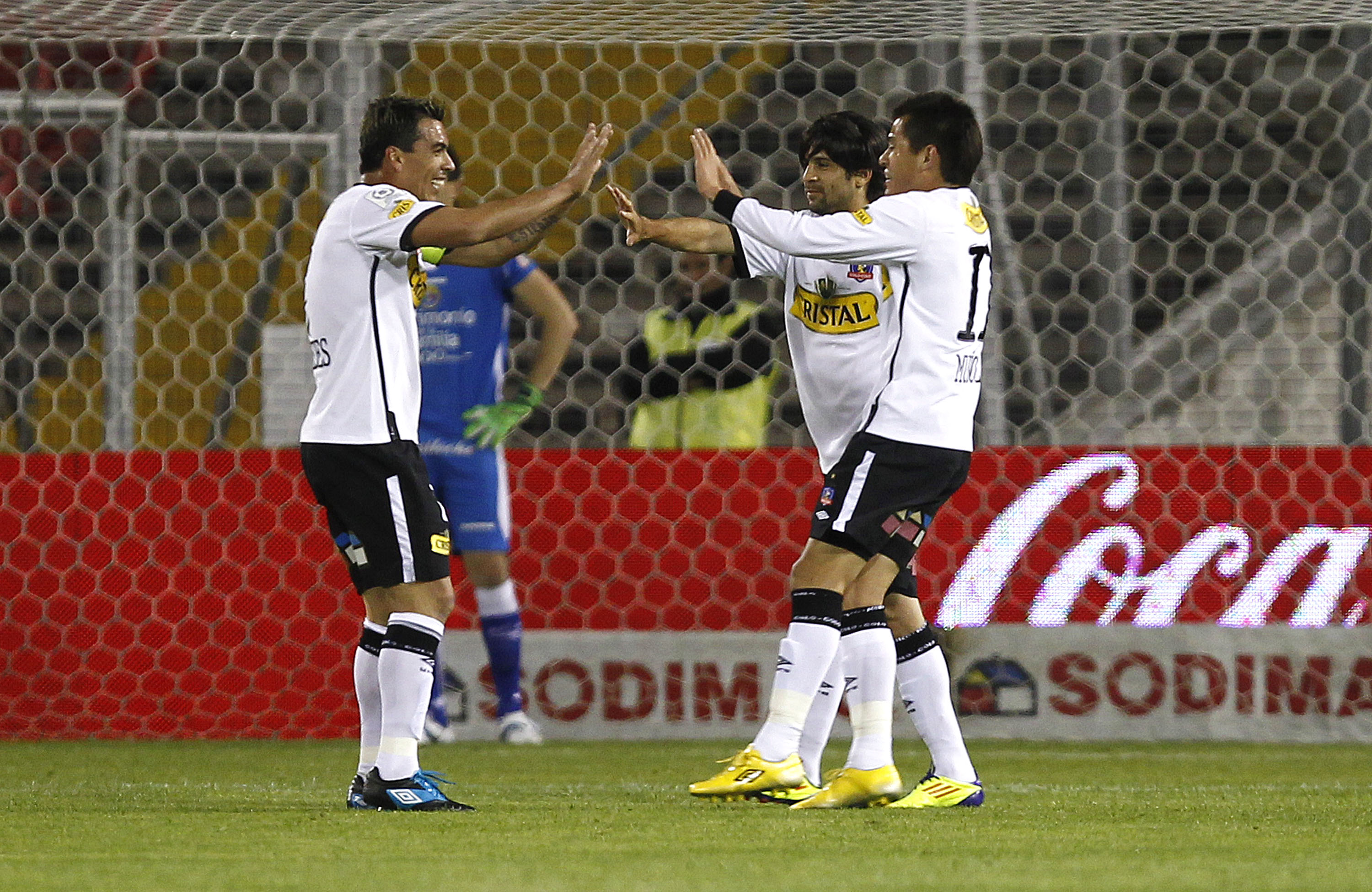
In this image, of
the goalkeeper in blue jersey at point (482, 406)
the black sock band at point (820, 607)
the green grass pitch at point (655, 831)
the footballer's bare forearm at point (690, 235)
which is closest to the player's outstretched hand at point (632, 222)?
the footballer's bare forearm at point (690, 235)

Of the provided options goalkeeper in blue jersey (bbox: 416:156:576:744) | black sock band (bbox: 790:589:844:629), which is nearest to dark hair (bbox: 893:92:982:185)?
black sock band (bbox: 790:589:844:629)

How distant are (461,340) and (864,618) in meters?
2.53

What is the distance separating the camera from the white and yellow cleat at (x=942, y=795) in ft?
13.5

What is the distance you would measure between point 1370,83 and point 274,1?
336 centimetres

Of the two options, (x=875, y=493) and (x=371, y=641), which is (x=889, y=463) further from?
(x=371, y=641)

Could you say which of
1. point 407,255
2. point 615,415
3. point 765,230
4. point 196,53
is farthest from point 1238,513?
point 196,53

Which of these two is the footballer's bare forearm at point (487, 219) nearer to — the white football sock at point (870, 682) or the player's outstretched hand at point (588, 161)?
the player's outstretched hand at point (588, 161)

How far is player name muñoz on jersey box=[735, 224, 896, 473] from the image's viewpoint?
4.39 m

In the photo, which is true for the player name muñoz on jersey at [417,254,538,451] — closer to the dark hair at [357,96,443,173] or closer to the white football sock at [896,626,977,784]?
the dark hair at [357,96,443,173]

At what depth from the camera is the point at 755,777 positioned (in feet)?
13.6

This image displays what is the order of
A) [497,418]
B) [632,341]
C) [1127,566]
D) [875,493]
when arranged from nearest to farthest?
1. [875,493]
2. [497,418]
3. [1127,566]
4. [632,341]

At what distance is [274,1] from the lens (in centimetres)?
628

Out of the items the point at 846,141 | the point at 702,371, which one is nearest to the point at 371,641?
the point at 846,141

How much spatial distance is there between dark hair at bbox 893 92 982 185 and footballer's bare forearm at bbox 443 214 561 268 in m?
0.76
